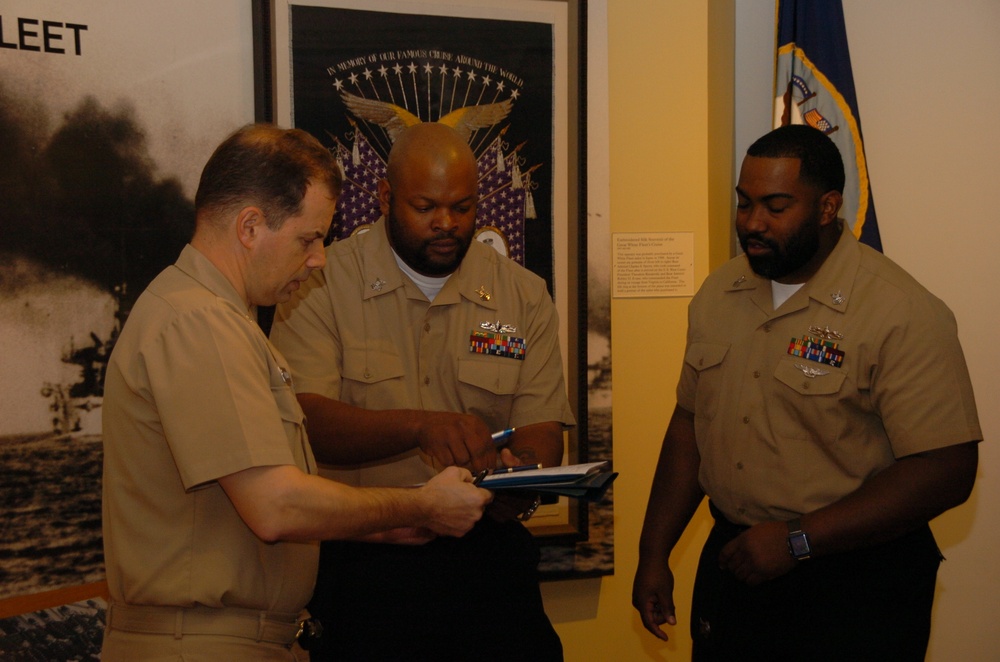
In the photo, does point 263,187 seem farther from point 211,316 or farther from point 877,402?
point 877,402

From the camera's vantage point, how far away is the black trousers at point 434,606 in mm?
1776

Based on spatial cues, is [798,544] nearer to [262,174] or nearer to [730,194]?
[262,174]

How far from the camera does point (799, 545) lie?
84.0 inches

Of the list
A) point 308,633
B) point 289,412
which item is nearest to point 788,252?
point 289,412

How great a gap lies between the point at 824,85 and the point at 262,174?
2.44 meters

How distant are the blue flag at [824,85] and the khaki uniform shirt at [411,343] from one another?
4.80ft

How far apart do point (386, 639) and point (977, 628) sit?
121 inches

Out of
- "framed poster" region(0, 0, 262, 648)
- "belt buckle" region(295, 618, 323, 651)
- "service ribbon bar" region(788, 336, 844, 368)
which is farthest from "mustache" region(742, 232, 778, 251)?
"framed poster" region(0, 0, 262, 648)

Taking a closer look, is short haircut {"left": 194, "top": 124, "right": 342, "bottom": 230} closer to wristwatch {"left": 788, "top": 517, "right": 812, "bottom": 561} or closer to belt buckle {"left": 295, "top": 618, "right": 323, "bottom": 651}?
belt buckle {"left": 295, "top": 618, "right": 323, "bottom": 651}

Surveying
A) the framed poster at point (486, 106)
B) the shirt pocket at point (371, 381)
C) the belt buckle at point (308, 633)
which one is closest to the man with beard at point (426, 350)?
the shirt pocket at point (371, 381)

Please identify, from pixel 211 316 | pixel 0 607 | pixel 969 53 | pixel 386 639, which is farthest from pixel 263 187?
pixel 969 53

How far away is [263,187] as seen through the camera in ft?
5.61

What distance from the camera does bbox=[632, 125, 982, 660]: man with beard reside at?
2.11 metres

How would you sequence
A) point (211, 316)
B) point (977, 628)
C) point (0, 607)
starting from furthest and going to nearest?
point (977, 628), point (0, 607), point (211, 316)
